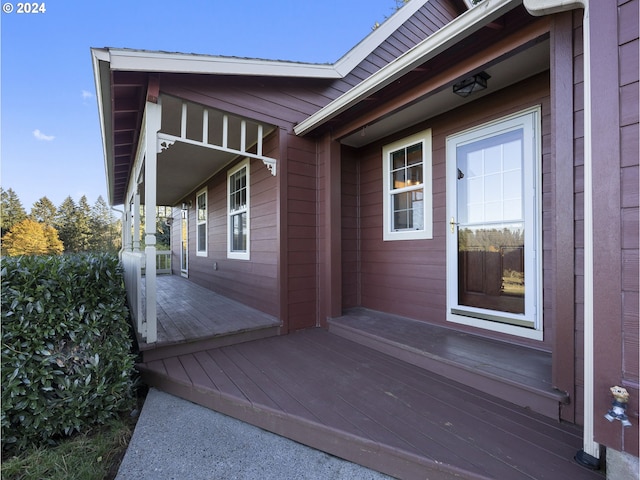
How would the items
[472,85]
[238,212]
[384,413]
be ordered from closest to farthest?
[384,413] → [472,85] → [238,212]

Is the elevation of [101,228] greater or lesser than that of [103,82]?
greater

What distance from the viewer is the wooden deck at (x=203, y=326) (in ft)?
8.52

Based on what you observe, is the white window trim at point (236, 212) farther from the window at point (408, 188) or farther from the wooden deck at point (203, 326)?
the window at point (408, 188)

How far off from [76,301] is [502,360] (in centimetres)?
305

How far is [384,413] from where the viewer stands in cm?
168

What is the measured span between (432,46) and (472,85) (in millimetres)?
650

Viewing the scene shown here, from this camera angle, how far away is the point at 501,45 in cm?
190

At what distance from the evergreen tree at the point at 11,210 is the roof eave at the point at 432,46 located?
129ft

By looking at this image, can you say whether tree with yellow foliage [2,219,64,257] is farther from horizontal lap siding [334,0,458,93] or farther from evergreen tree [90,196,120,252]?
horizontal lap siding [334,0,458,93]

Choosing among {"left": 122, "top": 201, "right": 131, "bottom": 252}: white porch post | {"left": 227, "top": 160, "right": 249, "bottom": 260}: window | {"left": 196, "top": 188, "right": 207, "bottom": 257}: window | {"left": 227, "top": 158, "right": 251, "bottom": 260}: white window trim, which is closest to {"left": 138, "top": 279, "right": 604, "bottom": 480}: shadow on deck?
{"left": 227, "top": 158, "right": 251, "bottom": 260}: white window trim

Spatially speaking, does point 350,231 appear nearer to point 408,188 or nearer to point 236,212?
point 408,188

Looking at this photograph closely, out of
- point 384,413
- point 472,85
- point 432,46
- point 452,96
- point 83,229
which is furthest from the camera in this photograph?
point 83,229

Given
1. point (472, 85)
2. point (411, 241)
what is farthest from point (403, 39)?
point (411, 241)

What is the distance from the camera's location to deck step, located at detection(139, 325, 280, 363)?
8.18 feet
